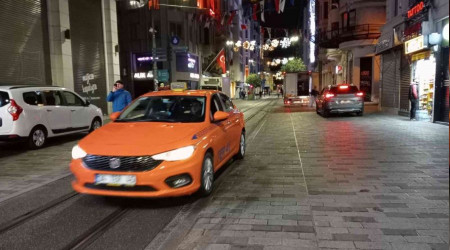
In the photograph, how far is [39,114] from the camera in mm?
10602

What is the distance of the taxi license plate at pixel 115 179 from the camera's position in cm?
497

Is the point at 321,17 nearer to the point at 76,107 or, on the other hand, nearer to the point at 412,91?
the point at 412,91

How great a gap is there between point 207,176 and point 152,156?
1081 millimetres

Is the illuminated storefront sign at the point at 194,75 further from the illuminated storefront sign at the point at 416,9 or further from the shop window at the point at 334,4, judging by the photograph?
the illuminated storefront sign at the point at 416,9

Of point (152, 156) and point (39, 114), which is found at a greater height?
point (39, 114)

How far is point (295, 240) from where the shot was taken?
405 cm

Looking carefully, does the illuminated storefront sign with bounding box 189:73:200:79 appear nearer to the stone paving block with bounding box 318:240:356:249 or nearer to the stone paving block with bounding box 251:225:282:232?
the stone paving block with bounding box 251:225:282:232

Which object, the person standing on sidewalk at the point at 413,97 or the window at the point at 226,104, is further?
the person standing on sidewalk at the point at 413,97

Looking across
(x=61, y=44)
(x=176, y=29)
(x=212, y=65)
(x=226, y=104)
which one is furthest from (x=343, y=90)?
(x=212, y=65)

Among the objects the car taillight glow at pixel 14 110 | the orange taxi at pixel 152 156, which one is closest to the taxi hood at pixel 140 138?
the orange taxi at pixel 152 156

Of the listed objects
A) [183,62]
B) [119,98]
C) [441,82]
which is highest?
[183,62]

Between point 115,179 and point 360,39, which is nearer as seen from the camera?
point 115,179

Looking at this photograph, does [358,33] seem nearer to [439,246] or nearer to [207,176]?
[207,176]

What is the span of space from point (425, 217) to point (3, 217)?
530cm
